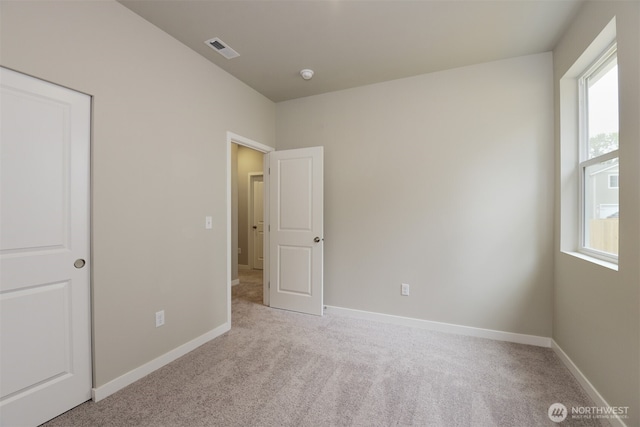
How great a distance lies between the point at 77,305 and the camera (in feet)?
5.72

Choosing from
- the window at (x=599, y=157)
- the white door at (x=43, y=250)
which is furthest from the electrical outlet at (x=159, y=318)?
the window at (x=599, y=157)

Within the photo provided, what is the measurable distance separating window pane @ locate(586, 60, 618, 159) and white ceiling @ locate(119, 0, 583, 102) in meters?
0.49

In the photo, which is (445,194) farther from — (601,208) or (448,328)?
(448,328)

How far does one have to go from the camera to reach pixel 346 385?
195 cm

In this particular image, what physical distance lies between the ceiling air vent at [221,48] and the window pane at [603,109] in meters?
2.90

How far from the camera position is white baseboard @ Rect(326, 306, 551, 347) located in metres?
2.56

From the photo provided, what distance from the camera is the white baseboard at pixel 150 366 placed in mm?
1826

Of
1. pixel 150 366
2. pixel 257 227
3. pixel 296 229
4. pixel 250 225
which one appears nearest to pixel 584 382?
pixel 296 229

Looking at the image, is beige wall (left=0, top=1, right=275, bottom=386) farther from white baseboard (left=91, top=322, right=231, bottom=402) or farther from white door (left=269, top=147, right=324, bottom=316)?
white door (left=269, top=147, right=324, bottom=316)

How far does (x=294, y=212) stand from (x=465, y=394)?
239 cm

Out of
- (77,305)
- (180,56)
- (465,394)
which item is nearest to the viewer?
(77,305)

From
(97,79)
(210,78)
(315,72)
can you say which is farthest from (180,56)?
(315,72)

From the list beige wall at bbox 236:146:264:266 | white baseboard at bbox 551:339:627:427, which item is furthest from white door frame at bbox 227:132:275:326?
white baseboard at bbox 551:339:627:427

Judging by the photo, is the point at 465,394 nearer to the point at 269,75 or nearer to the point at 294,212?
the point at 294,212
